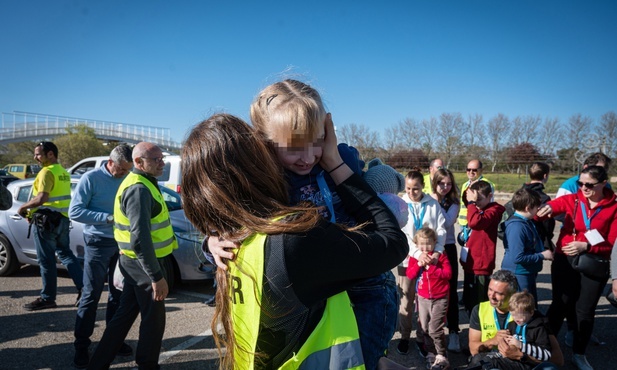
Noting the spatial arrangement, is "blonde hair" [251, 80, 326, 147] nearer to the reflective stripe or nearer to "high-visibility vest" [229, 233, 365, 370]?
"high-visibility vest" [229, 233, 365, 370]

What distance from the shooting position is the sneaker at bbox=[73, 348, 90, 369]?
345 centimetres

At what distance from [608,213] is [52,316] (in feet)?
20.4

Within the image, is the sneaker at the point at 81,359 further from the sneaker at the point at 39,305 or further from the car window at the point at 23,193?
the car window at the point at 23,193

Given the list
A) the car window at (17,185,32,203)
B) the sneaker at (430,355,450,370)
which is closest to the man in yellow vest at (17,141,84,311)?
the car window at (17,185,32,203)

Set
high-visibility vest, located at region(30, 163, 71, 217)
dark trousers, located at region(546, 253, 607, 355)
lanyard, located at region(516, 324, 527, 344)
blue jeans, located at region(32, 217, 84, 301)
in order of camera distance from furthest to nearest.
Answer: high-visibility vest, located at region(30, 163, 71, 217) → blue jeans, located at region(32, 217, 84, 301) → dark trousers, located at region(546, 253, 607, 355) → lanyard, located at region(516, 324, 527, 344)

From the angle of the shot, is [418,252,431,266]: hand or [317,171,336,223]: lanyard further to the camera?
[418,252,431,266]: hand

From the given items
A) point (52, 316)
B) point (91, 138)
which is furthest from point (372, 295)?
point (91, 138)

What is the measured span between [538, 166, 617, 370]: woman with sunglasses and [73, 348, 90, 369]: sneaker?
4580mm

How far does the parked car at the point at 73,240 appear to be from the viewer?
5.20 metres

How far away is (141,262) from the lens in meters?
2.87

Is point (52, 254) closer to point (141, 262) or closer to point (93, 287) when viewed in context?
point (93, 287)

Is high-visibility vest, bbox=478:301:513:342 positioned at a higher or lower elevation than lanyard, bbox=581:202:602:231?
lower

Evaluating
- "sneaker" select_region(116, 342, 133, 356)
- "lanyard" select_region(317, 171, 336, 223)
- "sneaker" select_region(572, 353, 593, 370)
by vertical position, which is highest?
"lanyard" select_region(317, 171, 336, 223)

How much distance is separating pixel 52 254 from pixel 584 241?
6.05 m
